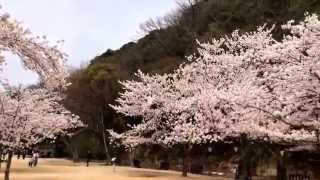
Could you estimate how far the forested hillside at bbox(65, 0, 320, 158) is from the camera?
4069 centimetres

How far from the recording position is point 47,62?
6.66 meters

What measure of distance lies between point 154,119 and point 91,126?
1585 cm

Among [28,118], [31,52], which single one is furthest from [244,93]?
[28,118]

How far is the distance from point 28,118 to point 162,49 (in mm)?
22423

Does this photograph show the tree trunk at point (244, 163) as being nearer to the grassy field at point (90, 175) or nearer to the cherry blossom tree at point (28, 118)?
the grassy field at point (90, 175)

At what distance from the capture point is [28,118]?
27.8m

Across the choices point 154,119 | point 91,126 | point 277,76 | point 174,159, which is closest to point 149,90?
point 154,119

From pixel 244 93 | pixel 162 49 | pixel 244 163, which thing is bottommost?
pixel 244 163

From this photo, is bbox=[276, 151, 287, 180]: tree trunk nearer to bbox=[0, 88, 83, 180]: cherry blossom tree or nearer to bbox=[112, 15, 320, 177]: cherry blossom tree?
bbox=[112, 15, 320, 177]: cherry blossom tree

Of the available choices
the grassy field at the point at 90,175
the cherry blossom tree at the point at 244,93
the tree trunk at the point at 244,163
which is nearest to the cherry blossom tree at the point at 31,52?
the cherry blossom tree at the point at 244,93

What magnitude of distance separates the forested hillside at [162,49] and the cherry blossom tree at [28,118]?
10169 mm

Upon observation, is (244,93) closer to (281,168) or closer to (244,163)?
(244,163)

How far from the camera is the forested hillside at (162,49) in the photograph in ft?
133

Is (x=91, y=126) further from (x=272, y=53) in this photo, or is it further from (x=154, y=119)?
(x=272, y=53)
